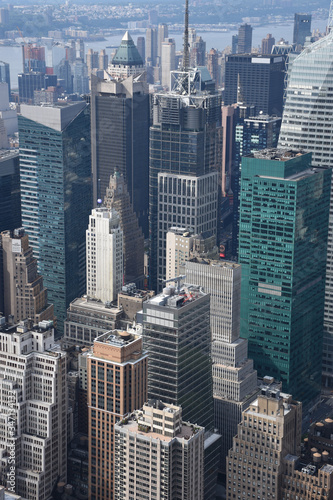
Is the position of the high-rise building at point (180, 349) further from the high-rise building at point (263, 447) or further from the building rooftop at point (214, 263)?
the building rooftop at point (214, 263)

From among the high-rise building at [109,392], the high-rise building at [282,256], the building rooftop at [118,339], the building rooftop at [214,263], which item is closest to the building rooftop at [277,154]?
the high-rise building at [282,256]

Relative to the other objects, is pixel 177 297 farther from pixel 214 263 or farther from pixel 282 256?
pixel 282 256

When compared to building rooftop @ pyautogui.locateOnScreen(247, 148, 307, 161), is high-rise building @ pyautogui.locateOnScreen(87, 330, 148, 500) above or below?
below

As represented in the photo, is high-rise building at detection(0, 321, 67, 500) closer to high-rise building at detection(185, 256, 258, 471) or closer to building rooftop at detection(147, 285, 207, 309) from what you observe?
building rooftop at detection(147, 285, 207, 309)

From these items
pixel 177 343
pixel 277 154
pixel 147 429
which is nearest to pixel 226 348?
pixel 177 343

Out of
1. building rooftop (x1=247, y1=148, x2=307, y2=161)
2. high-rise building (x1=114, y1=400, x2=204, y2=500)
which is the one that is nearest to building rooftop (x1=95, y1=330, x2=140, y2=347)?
high-rise building (x1=114, y1=400, x2=204, y2=500)
